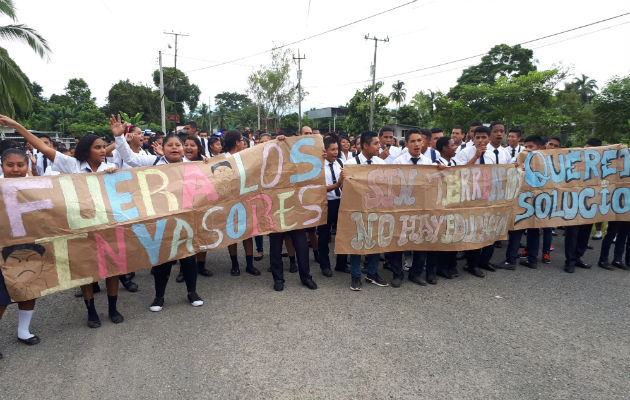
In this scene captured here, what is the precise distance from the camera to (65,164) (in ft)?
12.8

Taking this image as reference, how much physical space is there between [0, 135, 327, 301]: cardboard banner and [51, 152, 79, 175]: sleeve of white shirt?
0.36m

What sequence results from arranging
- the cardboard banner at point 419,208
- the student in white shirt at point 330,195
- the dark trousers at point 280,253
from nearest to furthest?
the cardboard banner at point 419,208 < the dark trousers at point 280,253 < the student in white shirt at point 330,195

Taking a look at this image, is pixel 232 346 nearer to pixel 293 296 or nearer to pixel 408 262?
pixel 293 296

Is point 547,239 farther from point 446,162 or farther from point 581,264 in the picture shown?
point 446,162

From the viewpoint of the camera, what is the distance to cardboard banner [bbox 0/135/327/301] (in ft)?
10.9

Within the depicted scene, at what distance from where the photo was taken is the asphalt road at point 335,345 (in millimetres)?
2746

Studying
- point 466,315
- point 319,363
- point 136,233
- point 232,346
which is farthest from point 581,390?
point 136,233

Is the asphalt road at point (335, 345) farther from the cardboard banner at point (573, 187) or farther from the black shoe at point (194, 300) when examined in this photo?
the cardboard banner at point (573, 187)

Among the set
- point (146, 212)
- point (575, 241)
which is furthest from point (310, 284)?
point (575, 241)

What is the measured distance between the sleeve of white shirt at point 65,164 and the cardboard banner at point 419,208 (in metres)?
2.99

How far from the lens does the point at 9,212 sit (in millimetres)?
3258

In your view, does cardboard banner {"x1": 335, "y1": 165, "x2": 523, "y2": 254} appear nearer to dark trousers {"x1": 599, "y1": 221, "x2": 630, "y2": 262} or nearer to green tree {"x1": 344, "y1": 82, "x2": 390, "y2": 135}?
dark trousers {"x1": 599, "y1": 221, "x2": 630, "y2": 262}

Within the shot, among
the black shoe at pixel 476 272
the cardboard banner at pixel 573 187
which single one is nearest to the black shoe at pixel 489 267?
the black shoe at pixel 476 272

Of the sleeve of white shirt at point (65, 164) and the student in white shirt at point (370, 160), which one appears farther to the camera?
the student in white shirt at point (370, 160)
